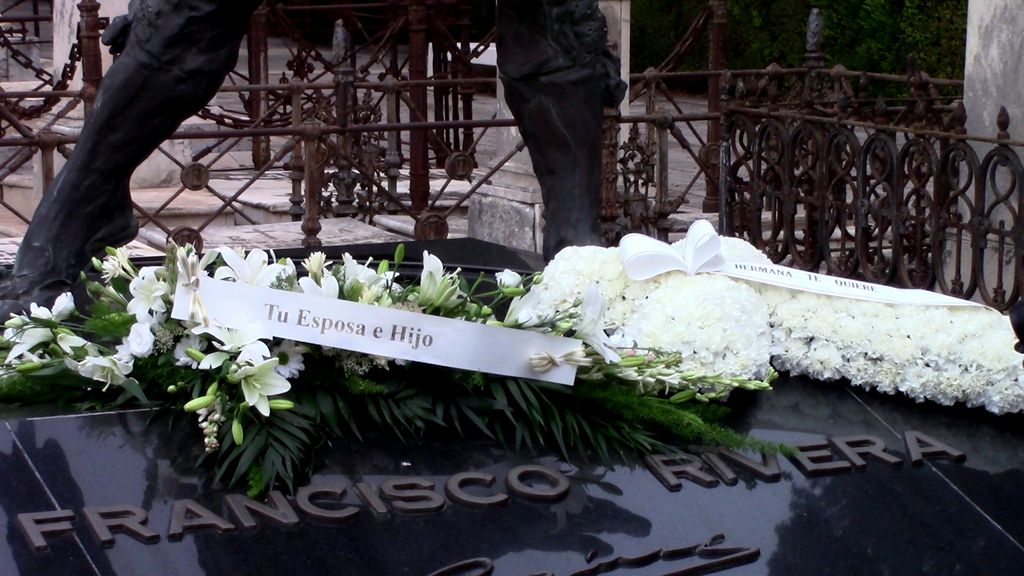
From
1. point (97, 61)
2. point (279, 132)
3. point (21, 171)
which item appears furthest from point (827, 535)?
point (21, 171)

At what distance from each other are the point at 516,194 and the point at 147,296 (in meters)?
5.58

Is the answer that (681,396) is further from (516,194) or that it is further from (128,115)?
(516,194)

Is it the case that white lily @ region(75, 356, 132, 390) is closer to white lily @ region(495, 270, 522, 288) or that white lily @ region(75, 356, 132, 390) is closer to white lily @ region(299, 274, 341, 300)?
white lily @ region(299, 274, 341, 300)

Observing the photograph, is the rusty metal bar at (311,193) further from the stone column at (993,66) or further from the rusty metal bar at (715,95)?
the stone column at (993,66)

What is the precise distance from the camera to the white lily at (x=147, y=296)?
268 centimetres

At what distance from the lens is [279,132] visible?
291 inches

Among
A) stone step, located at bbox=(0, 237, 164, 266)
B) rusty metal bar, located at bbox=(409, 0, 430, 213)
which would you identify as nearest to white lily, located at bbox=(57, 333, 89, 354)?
stone step, located at bbox=(0, 237, 164, 266)

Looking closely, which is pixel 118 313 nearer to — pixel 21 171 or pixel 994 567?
pixel 994 567

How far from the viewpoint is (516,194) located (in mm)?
8227

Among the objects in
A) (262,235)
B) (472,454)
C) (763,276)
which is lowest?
(262,235)

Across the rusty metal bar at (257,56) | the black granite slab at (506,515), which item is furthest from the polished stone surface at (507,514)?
the rusty metal bar at (257,56)

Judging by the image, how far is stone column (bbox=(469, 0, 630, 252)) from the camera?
8.09 m

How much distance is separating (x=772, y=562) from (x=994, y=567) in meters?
0.39

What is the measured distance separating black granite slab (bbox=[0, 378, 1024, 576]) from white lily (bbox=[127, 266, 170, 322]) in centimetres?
18
